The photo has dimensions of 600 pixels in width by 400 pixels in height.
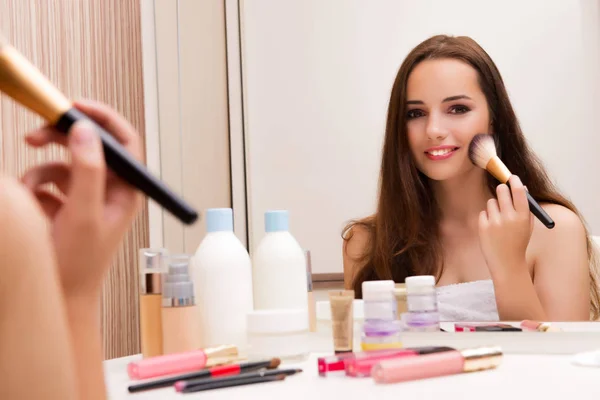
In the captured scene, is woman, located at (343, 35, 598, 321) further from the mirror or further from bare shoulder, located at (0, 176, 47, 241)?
bare shoulder, located at (0, 176, 47, 241)

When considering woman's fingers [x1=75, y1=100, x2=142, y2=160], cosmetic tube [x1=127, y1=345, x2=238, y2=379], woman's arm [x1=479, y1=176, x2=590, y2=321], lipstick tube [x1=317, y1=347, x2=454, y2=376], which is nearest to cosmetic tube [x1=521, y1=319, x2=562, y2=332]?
→ woman's arm [x1=479, y1=176, x2=590, y2=321]

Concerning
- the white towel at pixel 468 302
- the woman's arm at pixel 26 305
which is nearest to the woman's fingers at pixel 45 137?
the woman's arm at pixel 26 305

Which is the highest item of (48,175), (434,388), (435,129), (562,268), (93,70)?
(93,70)

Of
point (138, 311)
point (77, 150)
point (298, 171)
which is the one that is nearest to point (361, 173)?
point (298, 171)

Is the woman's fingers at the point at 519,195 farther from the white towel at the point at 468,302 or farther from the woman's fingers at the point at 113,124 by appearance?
the woman's fingers at the point at 113,124

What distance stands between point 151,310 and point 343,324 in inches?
10.6

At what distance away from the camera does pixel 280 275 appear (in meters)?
1.03

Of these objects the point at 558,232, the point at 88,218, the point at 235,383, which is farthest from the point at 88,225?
the point at 558,232

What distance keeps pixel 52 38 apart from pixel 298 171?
41 centimetres

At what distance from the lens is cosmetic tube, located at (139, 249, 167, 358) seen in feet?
3.12

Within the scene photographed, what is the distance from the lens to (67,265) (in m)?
0.38

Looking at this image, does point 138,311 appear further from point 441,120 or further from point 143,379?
point 441,120

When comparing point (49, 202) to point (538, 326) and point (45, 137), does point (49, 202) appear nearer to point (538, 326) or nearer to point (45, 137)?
point (45, 137)

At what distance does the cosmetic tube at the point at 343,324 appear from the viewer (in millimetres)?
910
